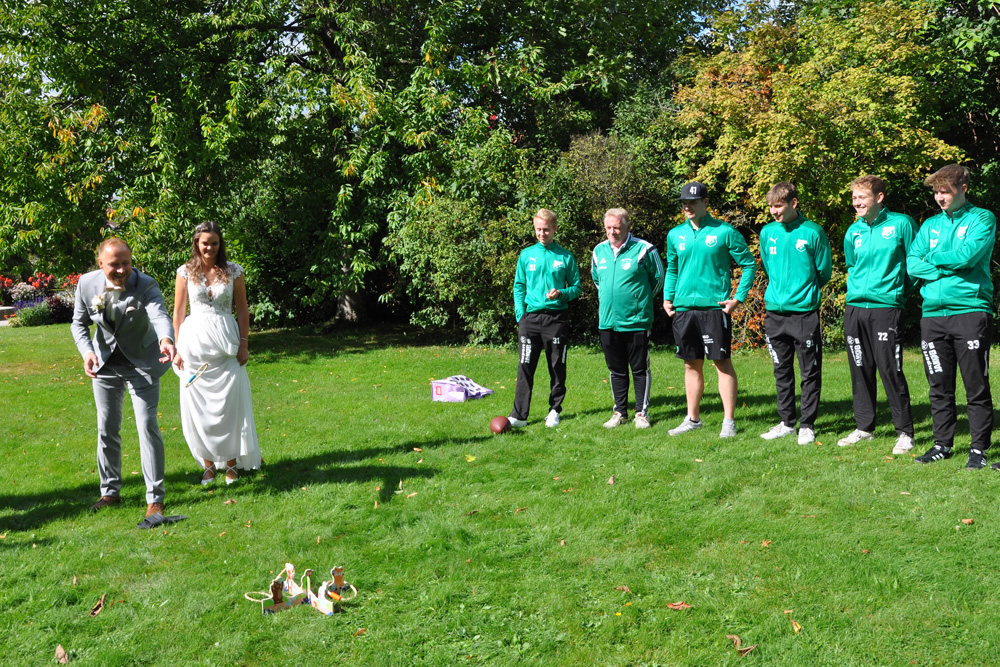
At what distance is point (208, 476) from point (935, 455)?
5.88 meters

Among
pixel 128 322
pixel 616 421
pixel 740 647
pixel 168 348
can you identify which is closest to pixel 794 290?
pixel 616 421

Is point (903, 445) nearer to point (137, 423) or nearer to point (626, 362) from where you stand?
point (626, 362)

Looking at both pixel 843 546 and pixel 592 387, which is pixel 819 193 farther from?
pixel 843 546

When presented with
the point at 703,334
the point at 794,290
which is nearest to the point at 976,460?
the point at 794,290

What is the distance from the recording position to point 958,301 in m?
6.09

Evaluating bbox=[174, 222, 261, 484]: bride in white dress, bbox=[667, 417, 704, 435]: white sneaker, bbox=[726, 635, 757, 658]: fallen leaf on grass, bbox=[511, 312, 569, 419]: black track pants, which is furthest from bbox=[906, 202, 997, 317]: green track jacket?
bbox=[174, 222, 261, 484]: bride in white dress

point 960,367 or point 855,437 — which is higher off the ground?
point 960,367

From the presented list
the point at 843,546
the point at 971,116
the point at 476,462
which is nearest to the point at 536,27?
the point at 971,116

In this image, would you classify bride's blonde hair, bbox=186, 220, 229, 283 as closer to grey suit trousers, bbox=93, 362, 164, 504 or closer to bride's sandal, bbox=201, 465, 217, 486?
grey suit trousers, bbox=93, 362, 164, 504

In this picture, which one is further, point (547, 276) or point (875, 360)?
point (547, 276)

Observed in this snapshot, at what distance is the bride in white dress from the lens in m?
6.36

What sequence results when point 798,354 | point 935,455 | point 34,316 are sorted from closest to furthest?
point 935,455 → point 798,354 → point 34,316

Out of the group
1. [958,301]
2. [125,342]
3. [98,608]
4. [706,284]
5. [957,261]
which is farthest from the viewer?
[706,284]

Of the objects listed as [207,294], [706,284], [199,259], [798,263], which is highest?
[199,259]
